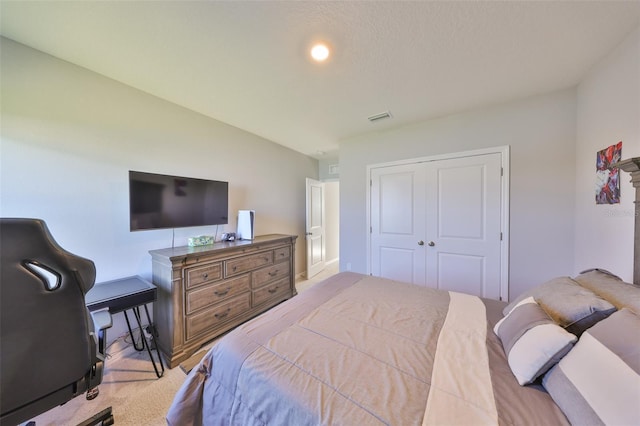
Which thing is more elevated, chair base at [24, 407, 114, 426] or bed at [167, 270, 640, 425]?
bed at [167, 270, 640, 425]

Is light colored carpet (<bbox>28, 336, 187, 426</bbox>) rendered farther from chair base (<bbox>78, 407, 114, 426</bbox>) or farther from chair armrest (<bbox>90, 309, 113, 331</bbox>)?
chair armrest (<bbox>90, 309, 113, 331</bbox>)

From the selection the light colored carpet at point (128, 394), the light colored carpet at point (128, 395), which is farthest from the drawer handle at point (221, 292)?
the light colored carpet at point (128, 395)

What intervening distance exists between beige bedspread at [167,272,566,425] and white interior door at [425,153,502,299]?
132 cm

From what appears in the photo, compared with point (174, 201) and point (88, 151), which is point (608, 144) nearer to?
point (174, 201)

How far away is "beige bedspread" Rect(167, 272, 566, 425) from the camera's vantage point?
719 mm

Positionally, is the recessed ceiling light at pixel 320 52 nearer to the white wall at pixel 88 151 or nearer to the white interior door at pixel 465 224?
the white wall at pixel 88 151

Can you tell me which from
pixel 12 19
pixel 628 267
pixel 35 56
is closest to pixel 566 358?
pixel 628 267

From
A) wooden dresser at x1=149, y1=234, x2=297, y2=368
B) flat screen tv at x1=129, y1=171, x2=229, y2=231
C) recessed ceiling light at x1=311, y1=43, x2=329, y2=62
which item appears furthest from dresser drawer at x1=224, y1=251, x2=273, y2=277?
recessed ceiling light at x1=311, y1=43, x2=329, y2=62

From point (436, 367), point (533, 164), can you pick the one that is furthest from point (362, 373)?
point (533, 164)

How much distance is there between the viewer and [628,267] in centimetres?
146

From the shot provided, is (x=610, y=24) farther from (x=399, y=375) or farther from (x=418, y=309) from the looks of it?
(x=399, y=375)

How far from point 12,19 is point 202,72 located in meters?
1.06

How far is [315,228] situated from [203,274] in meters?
2.55

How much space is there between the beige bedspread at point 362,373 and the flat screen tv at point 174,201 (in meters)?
1.53
